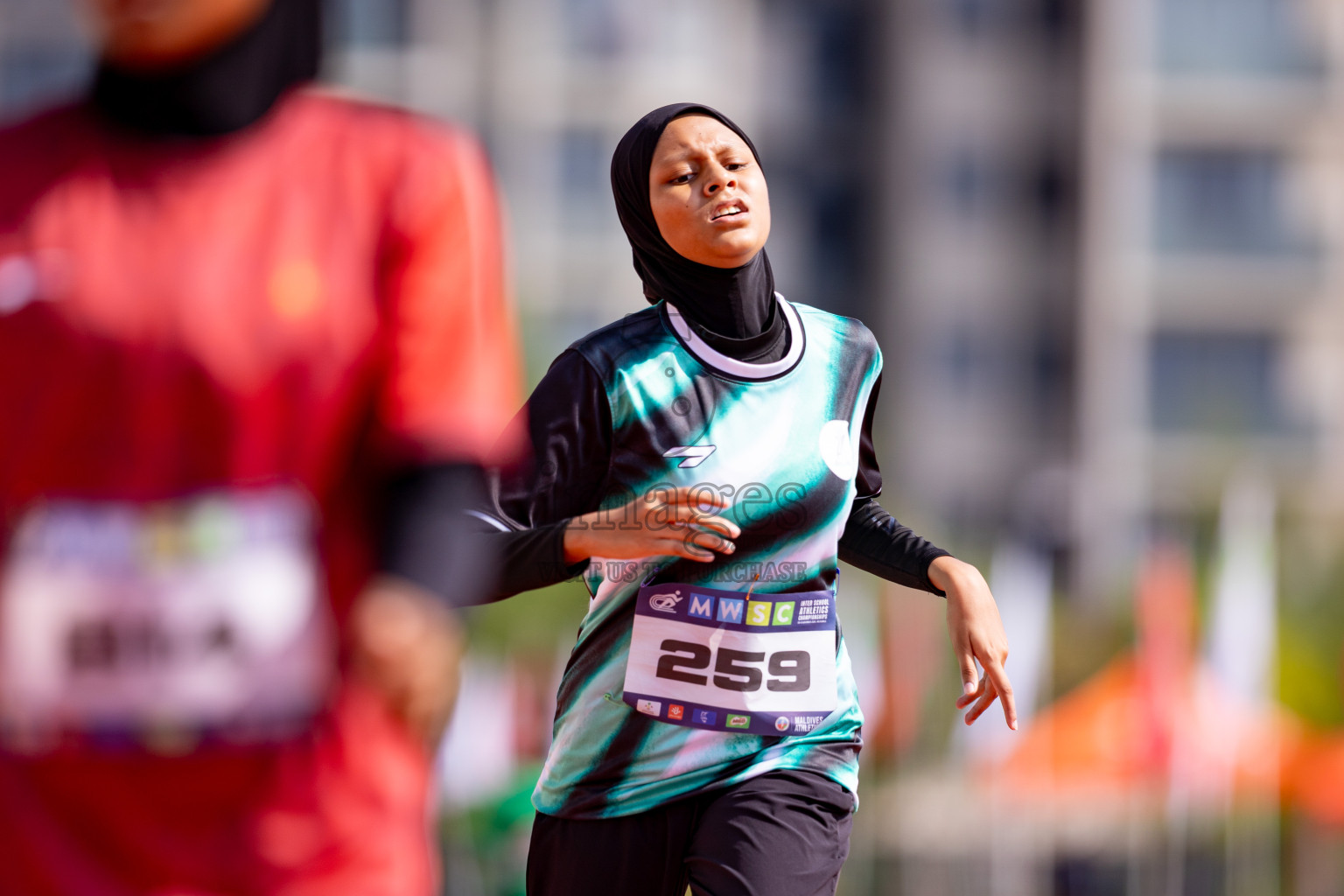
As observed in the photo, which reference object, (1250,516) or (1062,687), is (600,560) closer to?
(1250,516)

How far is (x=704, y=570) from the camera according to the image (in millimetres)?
3371

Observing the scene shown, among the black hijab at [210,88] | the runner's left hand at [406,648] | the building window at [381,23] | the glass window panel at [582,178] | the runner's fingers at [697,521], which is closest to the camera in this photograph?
the runner's left hand at [406,648]

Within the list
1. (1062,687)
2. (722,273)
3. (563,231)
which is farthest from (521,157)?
(722,273)

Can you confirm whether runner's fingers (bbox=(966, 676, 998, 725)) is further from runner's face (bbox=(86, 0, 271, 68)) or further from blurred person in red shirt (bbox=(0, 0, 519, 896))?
runner's face (bbox=(86, 0, 271, 68))

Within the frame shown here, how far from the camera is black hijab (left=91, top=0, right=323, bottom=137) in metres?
2.52

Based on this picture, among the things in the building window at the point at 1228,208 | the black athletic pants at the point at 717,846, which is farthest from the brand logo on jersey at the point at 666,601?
the building window at the point at 1228,208

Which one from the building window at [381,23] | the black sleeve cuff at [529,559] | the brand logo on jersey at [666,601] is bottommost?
the building window at [381,23]

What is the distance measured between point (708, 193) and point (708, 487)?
0.53 m

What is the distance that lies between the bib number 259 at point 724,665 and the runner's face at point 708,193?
2.27 feet

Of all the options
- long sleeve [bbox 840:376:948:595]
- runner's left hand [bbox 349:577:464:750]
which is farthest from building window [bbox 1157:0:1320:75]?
runner's left hand [bbox 349:577:464:750]

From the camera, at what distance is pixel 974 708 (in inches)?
130

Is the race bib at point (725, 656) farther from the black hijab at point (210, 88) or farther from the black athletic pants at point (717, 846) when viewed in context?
the black hijab at point (210, 88)

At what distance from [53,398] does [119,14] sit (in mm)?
510

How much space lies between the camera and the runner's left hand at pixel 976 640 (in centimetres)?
329
